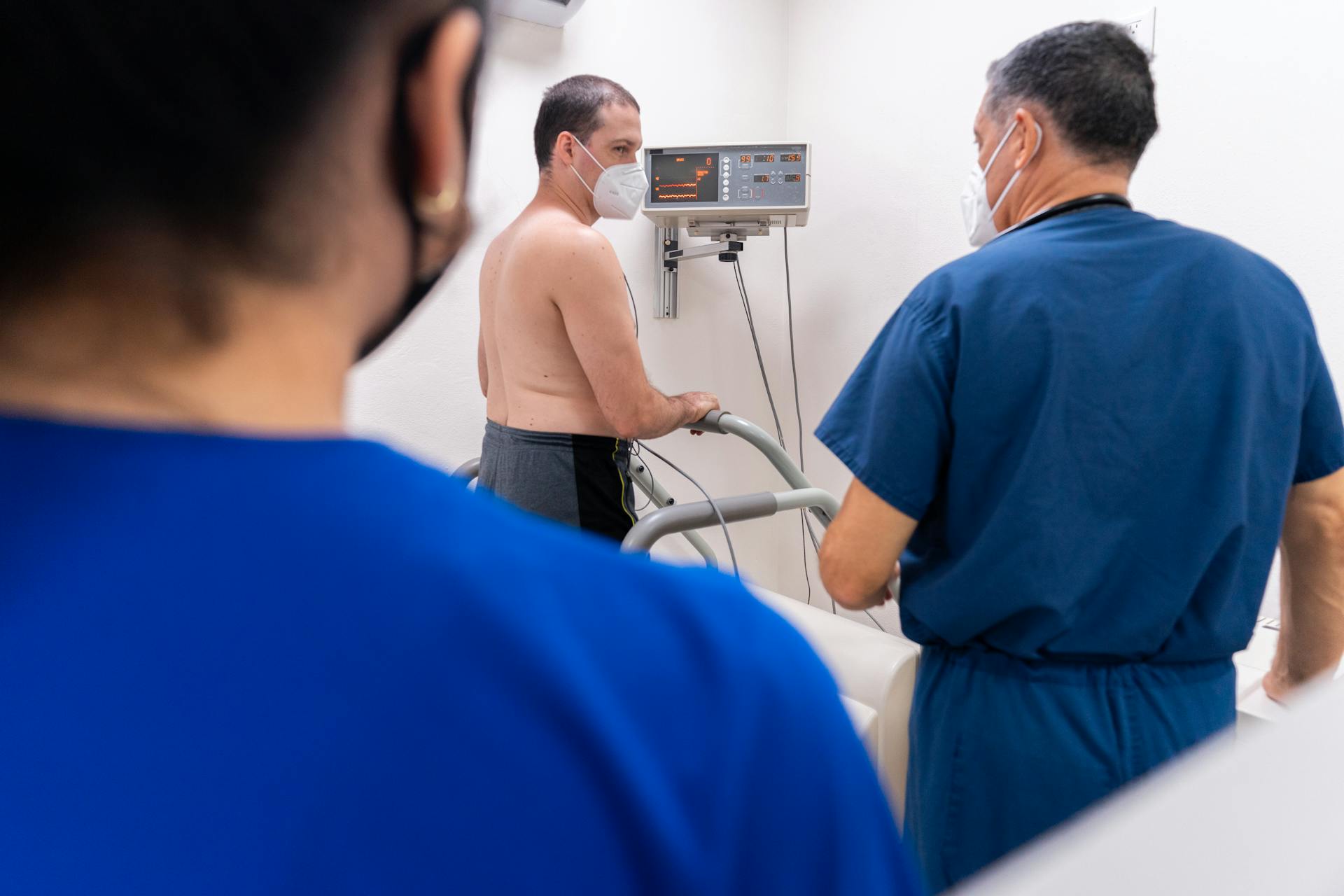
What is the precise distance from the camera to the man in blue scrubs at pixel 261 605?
0.24 metres

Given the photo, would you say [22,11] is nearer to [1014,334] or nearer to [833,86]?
[1014,334]

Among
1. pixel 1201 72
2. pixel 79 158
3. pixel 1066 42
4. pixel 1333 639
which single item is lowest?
pixel 1333 639

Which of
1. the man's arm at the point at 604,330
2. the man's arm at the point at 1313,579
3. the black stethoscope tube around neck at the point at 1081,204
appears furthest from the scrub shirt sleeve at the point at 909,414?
the man's arm at the point at 604,330

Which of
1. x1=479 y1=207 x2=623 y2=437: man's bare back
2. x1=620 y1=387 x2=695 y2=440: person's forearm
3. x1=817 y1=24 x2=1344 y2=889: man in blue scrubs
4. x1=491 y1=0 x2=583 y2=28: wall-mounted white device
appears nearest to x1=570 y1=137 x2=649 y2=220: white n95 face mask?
x1=479 y1=207 x2=623 y2=437: man's bare back

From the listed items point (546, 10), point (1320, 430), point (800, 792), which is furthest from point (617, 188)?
point (800, 792)

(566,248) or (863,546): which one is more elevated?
(566,248)

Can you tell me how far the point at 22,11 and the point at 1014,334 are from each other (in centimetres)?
94

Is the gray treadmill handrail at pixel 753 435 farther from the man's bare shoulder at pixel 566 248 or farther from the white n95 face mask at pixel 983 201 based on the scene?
the white n95 face mask at pixel 983 201

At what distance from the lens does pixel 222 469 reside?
0.25m

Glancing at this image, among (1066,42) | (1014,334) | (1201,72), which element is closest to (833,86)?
(1201,72)

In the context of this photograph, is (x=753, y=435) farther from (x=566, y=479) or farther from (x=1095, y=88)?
(x=1095, y=88)

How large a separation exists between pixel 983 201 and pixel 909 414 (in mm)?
483

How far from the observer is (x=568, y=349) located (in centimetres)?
175

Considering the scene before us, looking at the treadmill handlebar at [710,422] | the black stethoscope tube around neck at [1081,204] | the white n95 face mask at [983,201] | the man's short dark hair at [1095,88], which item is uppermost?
the man's short dark hair at [1095,88]
